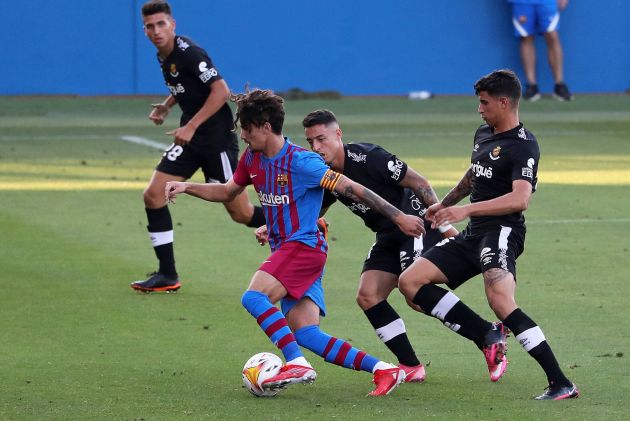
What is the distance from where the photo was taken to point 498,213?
22.7 ft

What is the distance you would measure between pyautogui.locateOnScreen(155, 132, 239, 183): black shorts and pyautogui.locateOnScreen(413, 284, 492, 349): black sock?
3.77 meters

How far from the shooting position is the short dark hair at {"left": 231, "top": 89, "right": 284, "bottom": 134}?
23.3 feet

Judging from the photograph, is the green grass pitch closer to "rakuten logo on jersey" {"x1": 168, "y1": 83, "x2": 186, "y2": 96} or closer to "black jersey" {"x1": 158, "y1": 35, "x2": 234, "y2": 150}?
"black jersey" {"x1": 158, "y1": 35, "x2": 234, "y2": 150}

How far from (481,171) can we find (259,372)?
164 centimetres

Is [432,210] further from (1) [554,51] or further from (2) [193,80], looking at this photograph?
(1) [554,51]

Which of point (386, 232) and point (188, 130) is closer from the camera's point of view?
point (386, 232)

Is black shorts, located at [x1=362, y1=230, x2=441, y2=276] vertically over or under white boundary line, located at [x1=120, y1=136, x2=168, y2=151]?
over

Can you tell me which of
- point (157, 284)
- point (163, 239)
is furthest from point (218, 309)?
point (163, 239)

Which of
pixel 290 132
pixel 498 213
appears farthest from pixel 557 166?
pixel 498 213

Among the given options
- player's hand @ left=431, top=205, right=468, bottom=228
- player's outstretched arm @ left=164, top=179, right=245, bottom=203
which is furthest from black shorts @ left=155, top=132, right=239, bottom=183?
player's hand @ left=431, top=205, right=468, bottom=228

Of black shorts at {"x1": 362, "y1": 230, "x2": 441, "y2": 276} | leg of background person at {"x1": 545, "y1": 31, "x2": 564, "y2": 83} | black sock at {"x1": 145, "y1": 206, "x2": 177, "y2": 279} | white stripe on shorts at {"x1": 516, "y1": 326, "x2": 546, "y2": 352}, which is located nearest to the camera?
white stripe on shorts at {"x1": 516, "y1": 326, "x2": 546, "y2": 352}

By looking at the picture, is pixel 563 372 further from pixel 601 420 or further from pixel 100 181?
pixel 100 181

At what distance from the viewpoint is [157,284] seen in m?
10.3

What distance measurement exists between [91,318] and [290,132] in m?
13.3
